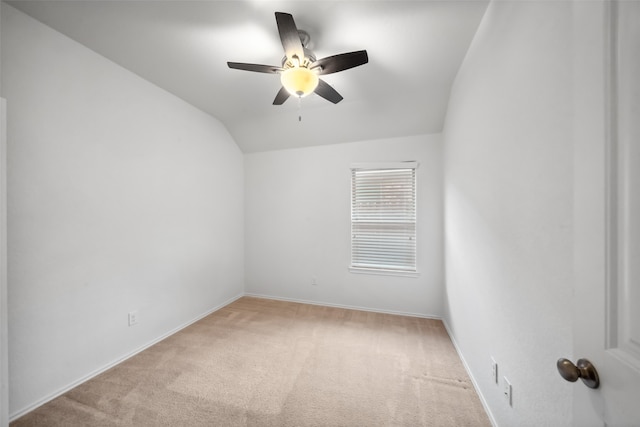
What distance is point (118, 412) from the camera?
1495 millimetres

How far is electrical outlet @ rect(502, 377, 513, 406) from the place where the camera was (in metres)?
1.19

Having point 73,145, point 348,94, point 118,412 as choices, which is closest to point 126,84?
point 73,145

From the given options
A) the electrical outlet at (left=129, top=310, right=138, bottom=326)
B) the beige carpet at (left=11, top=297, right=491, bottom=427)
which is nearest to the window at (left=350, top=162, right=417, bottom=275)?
the beige carpet at (left=11, top=297, right=491, bottom=427)

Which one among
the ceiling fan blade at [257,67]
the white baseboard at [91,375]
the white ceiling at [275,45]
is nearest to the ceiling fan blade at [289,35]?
the ceiling fan blade at [257,67]

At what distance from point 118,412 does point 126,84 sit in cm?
255

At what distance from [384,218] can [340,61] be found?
2.01 meters

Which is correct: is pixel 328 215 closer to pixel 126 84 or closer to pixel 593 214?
pixel 126 84

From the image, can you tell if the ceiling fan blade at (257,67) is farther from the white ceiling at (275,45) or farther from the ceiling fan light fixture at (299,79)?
the white ceiling at (275,45)

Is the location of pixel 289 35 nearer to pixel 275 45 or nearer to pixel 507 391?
pixel 275 45

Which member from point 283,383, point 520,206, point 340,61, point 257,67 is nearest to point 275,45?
point 257,67

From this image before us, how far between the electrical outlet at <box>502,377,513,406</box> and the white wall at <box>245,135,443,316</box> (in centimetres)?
161

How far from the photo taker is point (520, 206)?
1080 mm

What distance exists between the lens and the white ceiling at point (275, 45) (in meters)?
1.45

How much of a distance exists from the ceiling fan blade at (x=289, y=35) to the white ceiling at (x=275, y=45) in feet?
0.77
